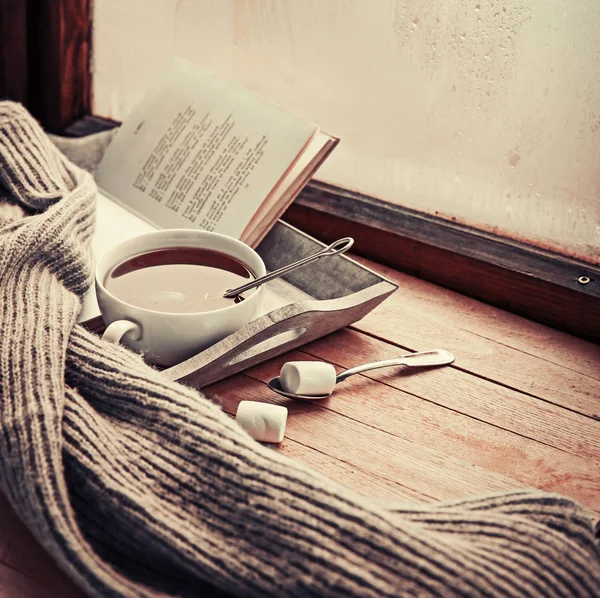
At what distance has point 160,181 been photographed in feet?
2.97

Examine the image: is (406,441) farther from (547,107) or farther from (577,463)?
(547,107)

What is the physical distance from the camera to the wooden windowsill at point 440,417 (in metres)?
0.55

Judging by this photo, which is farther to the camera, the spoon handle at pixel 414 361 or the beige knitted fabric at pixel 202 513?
the spoon handle at pixel 414 361

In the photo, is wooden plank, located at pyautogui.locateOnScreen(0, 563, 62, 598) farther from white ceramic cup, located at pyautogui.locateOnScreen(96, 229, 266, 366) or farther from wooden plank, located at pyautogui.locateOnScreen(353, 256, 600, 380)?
wooden plank, located at pyautogui.locateOnScreen(353, 256, 600, 380)

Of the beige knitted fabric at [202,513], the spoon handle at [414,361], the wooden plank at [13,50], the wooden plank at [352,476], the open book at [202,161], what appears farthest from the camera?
the wooden plank at [13,50]

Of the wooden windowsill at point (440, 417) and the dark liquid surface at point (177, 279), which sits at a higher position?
the dark liquid surface at point (177, 279)

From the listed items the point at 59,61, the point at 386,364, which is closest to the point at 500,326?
the point at 386,364

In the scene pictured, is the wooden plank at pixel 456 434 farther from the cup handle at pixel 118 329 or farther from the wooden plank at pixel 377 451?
the cup handle at pixel 118 329

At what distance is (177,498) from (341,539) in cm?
11

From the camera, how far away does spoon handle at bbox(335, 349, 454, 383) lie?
2.17 feet

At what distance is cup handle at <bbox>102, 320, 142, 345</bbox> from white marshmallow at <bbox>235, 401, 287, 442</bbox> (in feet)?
0.39

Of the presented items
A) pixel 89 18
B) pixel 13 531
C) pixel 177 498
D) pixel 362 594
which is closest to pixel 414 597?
pixel 362 594

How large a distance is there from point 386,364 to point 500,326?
0.65 ft

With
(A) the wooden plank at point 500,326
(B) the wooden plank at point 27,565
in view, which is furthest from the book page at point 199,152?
(B) the wooden plank at point 27,565
